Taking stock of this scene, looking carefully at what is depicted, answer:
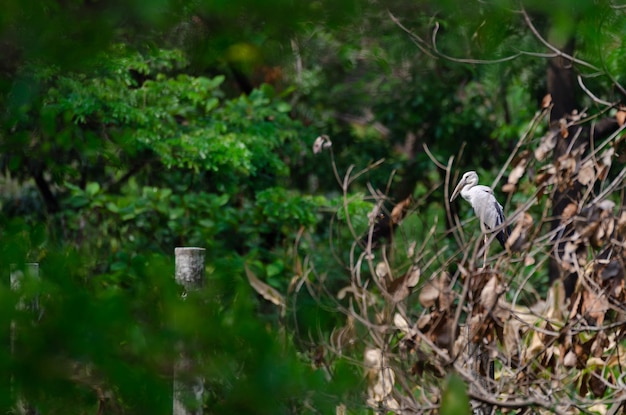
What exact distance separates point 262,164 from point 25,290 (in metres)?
6.93

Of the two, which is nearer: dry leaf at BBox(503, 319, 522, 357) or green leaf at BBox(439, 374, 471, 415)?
green leaf at BBox(439, 374, 471, 415)

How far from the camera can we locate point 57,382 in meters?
1.03

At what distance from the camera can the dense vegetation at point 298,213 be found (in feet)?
3.49

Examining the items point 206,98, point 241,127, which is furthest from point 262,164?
point 206,98

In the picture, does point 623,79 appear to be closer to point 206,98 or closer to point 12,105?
point 206,98

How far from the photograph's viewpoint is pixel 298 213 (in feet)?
25.1

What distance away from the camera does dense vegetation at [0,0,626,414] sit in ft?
3.49

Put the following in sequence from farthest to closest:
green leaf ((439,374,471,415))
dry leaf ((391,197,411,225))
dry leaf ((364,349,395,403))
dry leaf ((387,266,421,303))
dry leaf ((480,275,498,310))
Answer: dry leaf ((364,349,395,403)) → dry leaf ((391,197,411,225)) → dry leaf ((387,266,421,303)) → dry leaf ((480,275,498,310)) → green leaf ((439,374,471,415))

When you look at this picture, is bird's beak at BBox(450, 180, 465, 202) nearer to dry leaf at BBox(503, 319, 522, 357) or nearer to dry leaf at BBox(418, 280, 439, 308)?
dry leaf at BBox(503, 319, 522, 357)

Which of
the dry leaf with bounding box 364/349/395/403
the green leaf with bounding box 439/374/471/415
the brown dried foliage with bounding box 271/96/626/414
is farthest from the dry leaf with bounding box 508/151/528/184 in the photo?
the green leaf with bounding box 439/374/471/415

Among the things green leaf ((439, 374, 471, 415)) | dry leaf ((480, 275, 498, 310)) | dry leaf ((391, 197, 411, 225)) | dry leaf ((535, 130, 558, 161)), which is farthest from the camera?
dry leaf ((535, 130, 558, 161))

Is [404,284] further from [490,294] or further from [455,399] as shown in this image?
[455,399]

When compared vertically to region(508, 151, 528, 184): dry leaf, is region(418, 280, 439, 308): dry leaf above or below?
below

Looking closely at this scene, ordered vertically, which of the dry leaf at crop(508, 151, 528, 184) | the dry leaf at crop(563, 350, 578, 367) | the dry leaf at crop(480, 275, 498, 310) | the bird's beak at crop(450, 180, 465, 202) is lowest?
the dry leaf at crop(563, 350, 578, 367)
